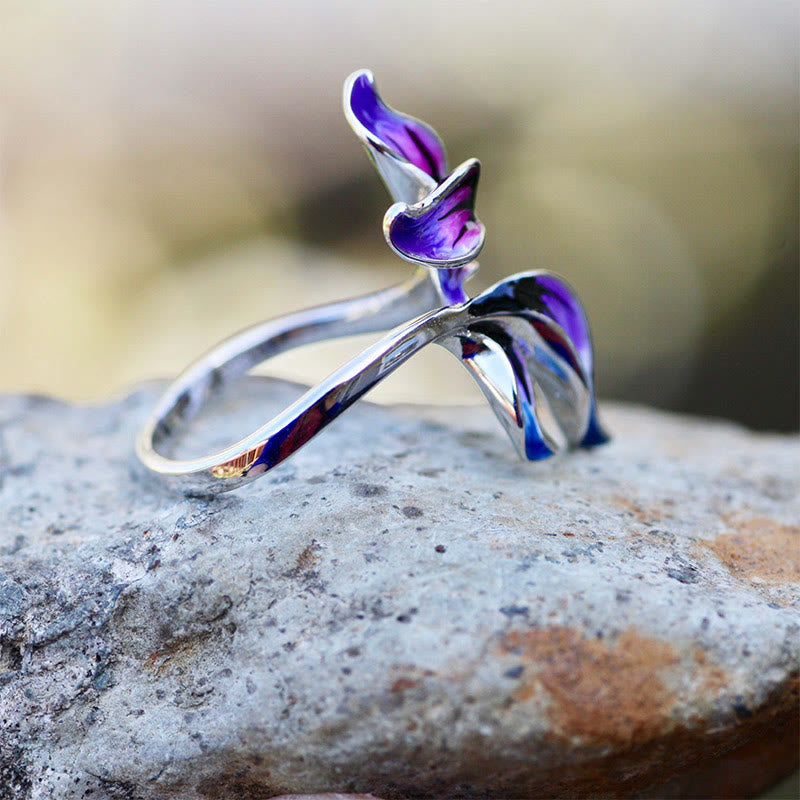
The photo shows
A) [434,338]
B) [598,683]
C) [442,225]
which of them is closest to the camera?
[598,683]

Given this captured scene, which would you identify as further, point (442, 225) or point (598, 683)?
point (442, 225)

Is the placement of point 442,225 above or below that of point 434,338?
above

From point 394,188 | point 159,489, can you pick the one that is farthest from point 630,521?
point 159,489

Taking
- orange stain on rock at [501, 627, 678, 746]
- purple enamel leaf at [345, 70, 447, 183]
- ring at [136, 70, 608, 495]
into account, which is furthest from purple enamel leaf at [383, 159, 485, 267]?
orange stain on rock at [501, 627, 678, 746]

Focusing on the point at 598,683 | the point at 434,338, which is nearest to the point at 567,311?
the point at 434,338

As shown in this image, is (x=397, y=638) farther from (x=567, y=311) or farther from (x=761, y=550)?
(x=567, y=311)
